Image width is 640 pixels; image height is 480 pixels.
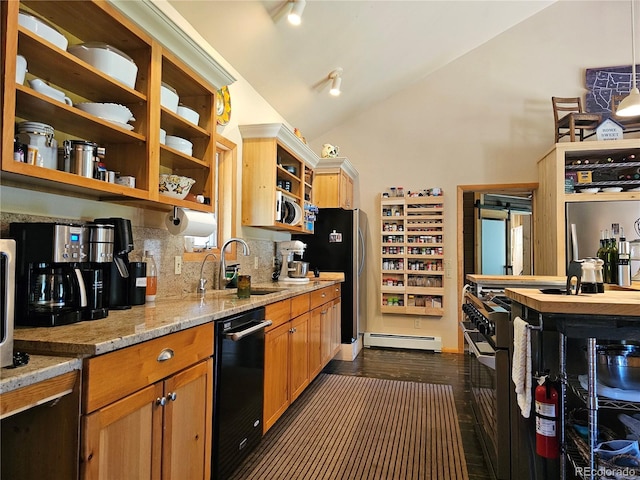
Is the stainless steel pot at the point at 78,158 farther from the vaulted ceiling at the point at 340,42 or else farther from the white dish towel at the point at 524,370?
the white dish towel at the point at 524,370

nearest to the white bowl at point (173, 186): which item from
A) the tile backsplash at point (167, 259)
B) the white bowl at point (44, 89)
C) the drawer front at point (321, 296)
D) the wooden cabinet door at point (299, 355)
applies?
the tile backsplash at point (167, 259)

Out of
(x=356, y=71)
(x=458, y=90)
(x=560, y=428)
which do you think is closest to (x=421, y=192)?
(x=458, y=90)

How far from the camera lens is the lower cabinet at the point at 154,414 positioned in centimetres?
109

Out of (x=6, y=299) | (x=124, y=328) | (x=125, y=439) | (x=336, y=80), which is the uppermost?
(x=336, y=80)

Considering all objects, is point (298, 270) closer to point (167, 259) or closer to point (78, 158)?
point (167, 259)

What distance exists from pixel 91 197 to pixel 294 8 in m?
1.78

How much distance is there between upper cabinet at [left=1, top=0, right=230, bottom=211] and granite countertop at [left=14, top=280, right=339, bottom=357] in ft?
1.71

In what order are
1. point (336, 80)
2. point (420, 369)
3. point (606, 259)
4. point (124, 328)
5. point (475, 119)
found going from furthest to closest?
point (475, 119)
point (420, 369)
point (336, 80)
point (606, 259)
point (124, 328)

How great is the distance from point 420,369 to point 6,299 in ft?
12.7

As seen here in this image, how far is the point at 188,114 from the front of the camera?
7.07 feet

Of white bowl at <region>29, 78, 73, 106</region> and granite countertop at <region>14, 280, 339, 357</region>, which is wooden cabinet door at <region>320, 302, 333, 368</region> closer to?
granite countertop at <region>14, 280, 339, 357</region>

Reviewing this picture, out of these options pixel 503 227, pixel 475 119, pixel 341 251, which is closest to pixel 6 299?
pixel 341 251

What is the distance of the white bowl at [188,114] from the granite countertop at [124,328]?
3.41ft

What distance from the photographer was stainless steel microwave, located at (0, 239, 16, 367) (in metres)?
0.93
